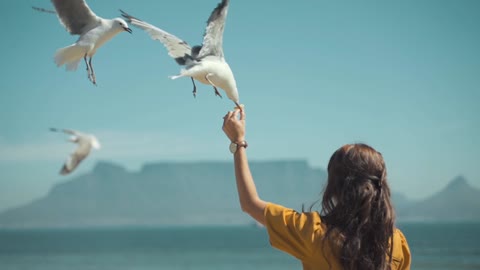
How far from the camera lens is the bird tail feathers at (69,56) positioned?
2.98 m

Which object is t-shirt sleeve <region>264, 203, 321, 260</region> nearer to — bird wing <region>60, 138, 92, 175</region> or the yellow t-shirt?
the yellow t-shirt

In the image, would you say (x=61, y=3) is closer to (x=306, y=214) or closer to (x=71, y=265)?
(x=306, y=214)

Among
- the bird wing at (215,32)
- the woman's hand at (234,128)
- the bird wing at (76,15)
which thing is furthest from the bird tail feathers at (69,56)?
the woman's hand at (234,128)

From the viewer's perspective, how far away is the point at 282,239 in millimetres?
1885

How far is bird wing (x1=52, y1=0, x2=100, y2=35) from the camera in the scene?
3275 mm

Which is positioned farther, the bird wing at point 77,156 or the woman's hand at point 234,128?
the bird wing at point 77,156

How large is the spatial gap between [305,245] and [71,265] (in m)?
48.1

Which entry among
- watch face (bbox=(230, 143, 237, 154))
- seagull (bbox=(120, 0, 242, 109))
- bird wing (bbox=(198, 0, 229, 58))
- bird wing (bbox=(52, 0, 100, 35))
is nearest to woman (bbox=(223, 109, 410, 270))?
watch face (bbox=(230, 143, 237, 154))

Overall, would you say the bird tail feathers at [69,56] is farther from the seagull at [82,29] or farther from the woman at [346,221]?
the woman at [346,221]

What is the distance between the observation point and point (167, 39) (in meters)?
2.73

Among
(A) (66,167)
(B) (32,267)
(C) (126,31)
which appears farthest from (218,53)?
Answer: (B) (32,267)

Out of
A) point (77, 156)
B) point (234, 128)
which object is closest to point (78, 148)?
point (77, 156)

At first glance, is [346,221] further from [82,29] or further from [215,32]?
[82,29]

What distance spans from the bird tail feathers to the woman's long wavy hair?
1.48 metres
